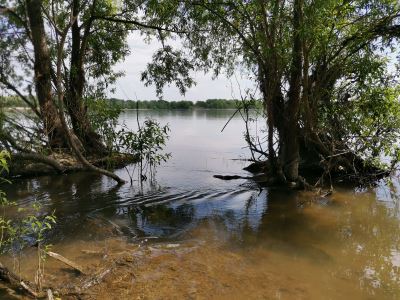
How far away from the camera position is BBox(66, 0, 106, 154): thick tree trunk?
13938mm

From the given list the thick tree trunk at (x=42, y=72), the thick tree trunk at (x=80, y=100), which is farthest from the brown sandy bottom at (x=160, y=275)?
the thick tree trunk at (x=80, y=100)

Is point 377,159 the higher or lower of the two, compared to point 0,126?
lower

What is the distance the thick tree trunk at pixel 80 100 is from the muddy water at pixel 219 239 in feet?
8.05

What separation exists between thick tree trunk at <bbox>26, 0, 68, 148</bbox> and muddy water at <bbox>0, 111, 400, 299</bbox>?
6.66 feet

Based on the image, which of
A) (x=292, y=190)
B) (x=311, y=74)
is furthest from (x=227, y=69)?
(x=292, y=190)

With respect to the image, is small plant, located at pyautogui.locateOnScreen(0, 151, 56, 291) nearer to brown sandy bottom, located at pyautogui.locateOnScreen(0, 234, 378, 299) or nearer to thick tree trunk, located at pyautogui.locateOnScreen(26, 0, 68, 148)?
brown sandy bottom, located at pyautogui.locateOnScreen(0, 234, 378, 299)

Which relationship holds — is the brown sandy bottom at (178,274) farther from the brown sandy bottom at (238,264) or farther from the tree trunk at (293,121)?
the tree trunk at (293,121)

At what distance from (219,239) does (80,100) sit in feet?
29.0

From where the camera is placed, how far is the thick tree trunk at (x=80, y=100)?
45.7 feet

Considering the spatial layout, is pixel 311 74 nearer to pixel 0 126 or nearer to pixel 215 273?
pixel 215 273

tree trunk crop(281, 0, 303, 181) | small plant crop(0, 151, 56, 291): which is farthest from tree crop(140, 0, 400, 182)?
small plant crop(0, 151, 56, 291)

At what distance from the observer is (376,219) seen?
866cm

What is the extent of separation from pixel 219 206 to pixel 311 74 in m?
4.37

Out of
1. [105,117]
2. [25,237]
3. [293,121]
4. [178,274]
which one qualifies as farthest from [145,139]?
[178,274]
